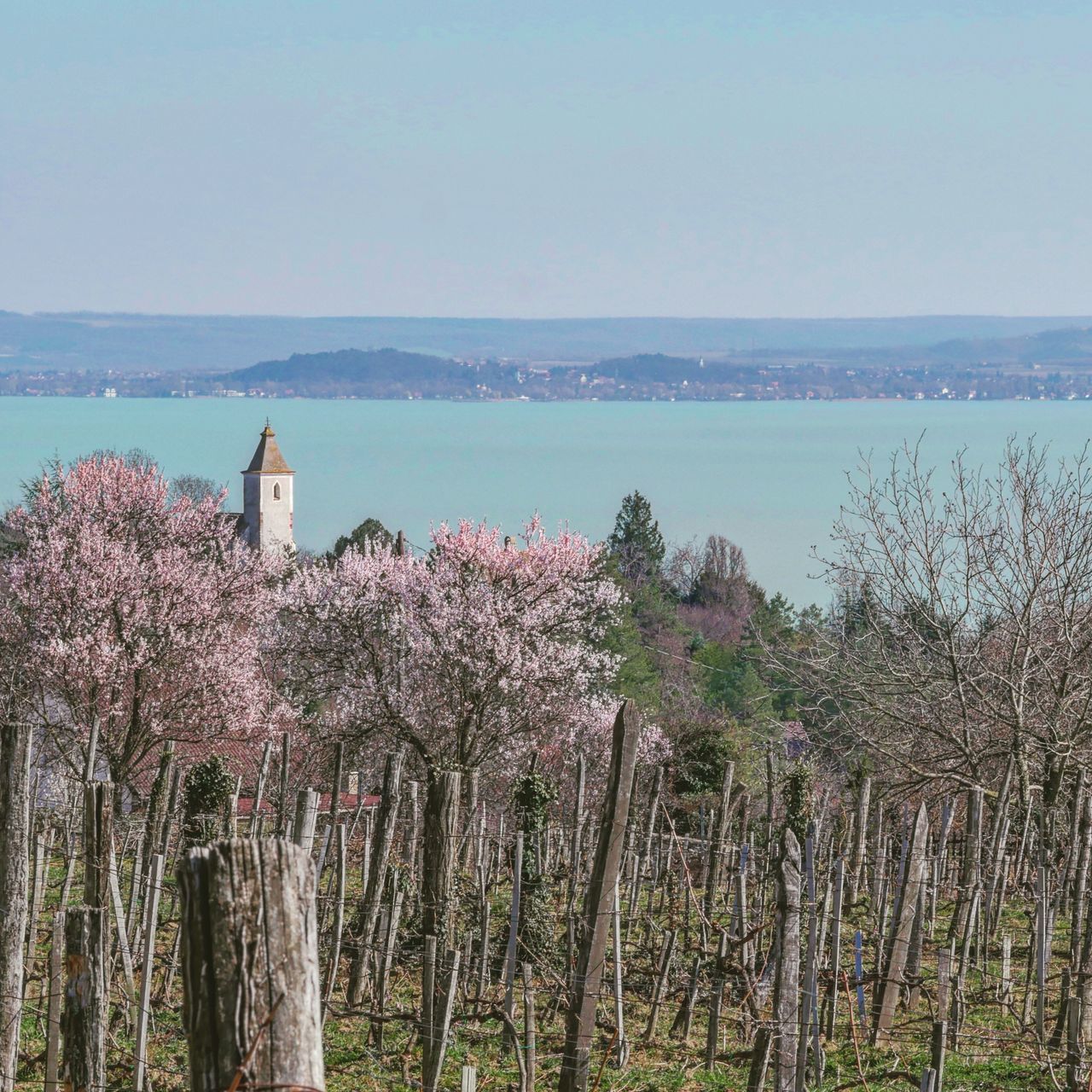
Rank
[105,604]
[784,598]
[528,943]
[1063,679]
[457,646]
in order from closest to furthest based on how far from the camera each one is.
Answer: [528,943], [1063,679], [457,646], [105,604], [784,598]

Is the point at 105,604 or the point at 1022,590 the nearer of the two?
the point at 1022,590

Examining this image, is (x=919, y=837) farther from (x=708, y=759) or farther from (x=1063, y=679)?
(x=708, y=759)

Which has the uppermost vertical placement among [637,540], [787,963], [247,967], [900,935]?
[247,967]

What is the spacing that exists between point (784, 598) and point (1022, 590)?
43.4m

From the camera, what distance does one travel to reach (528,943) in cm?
1182

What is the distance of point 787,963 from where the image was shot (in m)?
6.81

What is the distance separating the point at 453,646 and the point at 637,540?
45748mm

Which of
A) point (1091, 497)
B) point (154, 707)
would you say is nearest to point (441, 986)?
point (1091, 497)

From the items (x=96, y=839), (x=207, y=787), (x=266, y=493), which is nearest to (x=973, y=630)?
(x=207, y=787)

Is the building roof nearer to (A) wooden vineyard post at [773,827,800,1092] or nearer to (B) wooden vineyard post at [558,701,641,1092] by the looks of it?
(B) wooden vineyard post at [558,701,641,1092]

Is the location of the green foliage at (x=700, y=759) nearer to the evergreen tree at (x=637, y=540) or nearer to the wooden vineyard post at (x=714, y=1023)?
the wooden vineyard post at (x=714, y=1023)

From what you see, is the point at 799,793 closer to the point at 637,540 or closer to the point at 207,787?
the point at 207,787

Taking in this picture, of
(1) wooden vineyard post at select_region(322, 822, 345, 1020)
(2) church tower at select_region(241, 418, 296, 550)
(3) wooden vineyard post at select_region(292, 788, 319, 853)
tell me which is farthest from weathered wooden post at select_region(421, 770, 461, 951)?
(2) church tower at select_region(241, 418, 296, 550)

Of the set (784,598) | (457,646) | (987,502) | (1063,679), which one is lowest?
(784,598)
